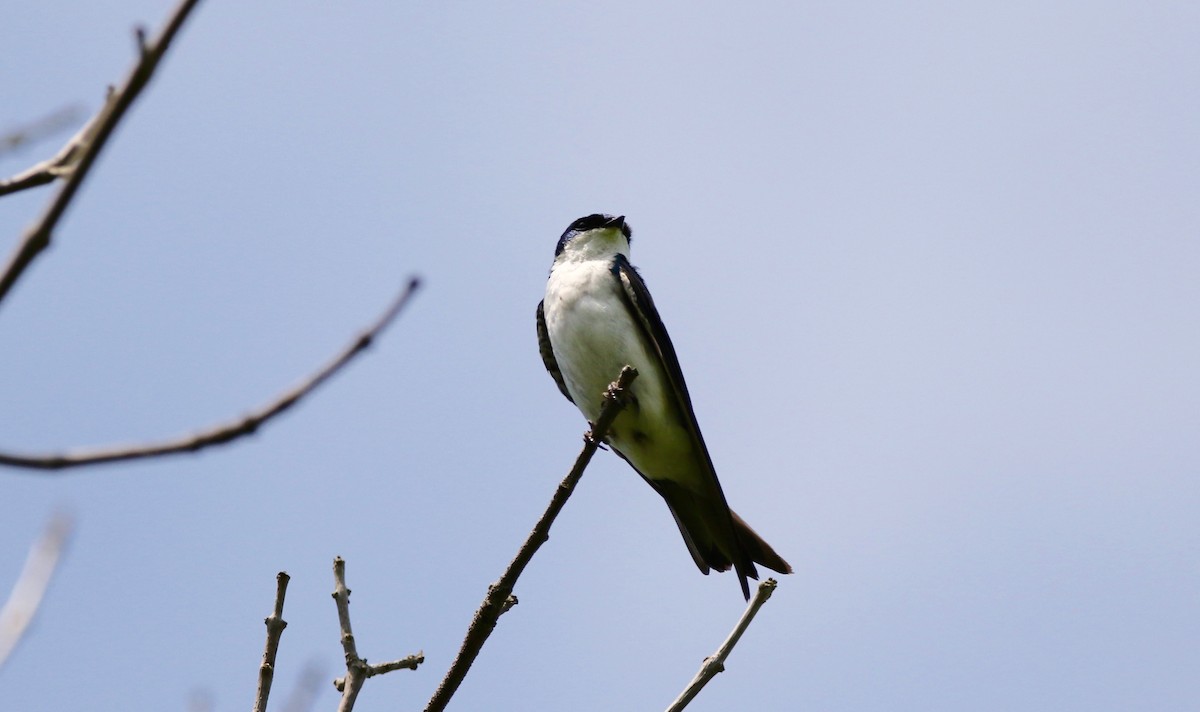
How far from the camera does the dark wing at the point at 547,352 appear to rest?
27.7ft

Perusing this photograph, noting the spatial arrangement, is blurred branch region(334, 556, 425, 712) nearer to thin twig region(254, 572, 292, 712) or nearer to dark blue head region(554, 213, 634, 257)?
thin twig region(254, 572, 292, 712)

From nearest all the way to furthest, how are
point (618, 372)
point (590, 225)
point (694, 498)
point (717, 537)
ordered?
point (717, 537) → point (618, 372) → point (694, 498) → point (590, 225)

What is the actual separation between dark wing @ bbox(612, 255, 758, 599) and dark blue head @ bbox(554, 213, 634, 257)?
3.95 ft

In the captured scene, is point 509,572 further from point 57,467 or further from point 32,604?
point 57,467

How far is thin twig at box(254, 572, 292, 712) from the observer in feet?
11.6

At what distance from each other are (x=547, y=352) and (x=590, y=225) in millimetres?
1413

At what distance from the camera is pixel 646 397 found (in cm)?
757

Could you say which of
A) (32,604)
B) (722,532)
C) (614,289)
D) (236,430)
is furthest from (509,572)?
(614,289)

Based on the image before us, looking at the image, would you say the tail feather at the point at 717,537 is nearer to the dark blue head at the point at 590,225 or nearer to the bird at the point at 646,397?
the bird at the point at 646,397

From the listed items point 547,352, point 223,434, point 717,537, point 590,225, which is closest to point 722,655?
point 223,434

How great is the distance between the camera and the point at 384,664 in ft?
13.1

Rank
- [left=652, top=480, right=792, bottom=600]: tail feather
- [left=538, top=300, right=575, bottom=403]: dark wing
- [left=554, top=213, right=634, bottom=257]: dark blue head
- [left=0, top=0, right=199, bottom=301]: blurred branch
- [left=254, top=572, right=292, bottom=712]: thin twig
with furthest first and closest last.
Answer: [left=554, top=213, right=634, bottom=257]: dark blue head < [left=538, top=300, right=575, bottom=403]: dark wing < [left=652, top=480, right=792, bottom=600]: tail feather < [left=254, top=572, right=292, bottom=712]: thin twig < [left=0, top=0, right=199, bottom=301]: blurred branch

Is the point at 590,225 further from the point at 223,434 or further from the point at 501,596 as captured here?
the point at 223,434

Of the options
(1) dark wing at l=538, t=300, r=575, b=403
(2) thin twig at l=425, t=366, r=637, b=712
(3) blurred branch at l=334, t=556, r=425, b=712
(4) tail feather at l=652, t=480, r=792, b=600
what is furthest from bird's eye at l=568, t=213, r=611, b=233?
(3) blurred branch at l=334, t=556, r=425, b=712
